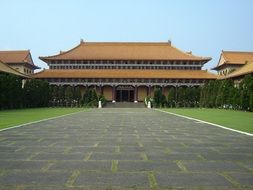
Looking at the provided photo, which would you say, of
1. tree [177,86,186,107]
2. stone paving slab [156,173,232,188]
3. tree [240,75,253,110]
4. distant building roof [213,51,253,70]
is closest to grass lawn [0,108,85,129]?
stone paving slab [156,173,232,188]

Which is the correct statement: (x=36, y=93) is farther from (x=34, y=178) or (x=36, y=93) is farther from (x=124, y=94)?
(x=34, y=178)

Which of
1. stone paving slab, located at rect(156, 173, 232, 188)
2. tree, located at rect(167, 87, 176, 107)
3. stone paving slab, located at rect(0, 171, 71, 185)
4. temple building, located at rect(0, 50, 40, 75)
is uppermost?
temple building, located at rect(0, 50, 40, 75)

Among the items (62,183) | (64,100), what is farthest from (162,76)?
(62,183)

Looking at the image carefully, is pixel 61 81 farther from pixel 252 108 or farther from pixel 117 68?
pixel 252 108

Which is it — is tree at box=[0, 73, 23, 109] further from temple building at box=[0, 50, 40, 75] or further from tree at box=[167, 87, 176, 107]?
temple building at box=[0, 50, 40, 75]

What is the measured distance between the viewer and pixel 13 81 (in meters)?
34.6

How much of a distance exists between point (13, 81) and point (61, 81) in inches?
906

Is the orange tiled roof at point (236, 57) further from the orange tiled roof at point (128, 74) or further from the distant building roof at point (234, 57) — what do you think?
the orange tiled roof at point (128, 74)

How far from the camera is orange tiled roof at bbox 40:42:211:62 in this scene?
193ft

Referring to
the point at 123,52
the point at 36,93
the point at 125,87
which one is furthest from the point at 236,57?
the point at 36,93

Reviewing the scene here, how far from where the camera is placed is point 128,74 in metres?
56.8

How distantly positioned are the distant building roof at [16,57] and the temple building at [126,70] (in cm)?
691

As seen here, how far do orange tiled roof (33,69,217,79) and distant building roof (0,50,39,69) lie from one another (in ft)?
26.0

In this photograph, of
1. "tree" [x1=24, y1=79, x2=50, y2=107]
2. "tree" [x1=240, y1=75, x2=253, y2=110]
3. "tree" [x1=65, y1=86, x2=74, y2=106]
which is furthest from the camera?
"tree" [x1=65, y1=86, x2=74, y2=106]
